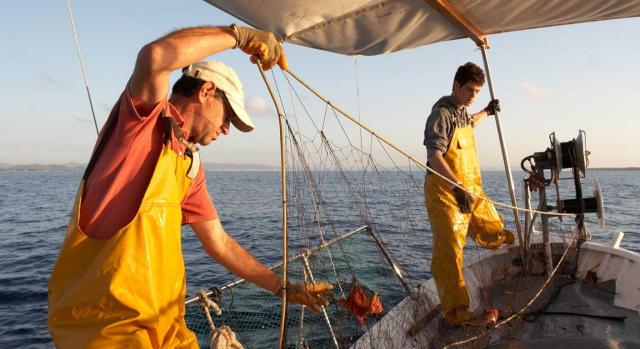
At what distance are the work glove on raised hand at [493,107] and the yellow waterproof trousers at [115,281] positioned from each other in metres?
4.27

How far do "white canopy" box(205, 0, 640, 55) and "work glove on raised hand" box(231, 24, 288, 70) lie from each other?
50.9 inches

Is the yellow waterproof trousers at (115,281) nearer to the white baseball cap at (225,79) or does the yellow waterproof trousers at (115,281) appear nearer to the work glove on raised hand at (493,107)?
the white baseball cap at (225,79)

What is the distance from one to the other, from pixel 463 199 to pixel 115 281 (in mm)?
3066

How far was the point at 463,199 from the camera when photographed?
3762 mm

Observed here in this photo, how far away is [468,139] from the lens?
4.13 metres

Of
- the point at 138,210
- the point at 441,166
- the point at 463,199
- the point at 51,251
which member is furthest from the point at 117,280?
the point at 51,251

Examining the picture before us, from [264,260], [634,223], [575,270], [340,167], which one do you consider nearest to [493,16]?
[340,167]

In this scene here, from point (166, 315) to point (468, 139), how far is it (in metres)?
3.34

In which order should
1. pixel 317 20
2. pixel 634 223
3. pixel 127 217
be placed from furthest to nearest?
pixel 634 223, pixel 317 20, pixel 127 217

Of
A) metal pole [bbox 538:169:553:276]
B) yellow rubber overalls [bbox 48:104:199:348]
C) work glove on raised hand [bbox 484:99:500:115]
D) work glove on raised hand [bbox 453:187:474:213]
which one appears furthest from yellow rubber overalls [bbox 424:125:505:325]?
yellow rubber overalls [bbox 48:104:199:348]

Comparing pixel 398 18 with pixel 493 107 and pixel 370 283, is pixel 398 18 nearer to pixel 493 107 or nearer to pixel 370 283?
pixel 493 107

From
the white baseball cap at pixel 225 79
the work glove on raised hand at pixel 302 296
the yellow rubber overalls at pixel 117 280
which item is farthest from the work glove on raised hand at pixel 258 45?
the work glove on raised hand at pixel 302 296

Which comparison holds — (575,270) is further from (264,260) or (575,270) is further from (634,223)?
(634,223)

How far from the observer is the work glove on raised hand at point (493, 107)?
4930mm
